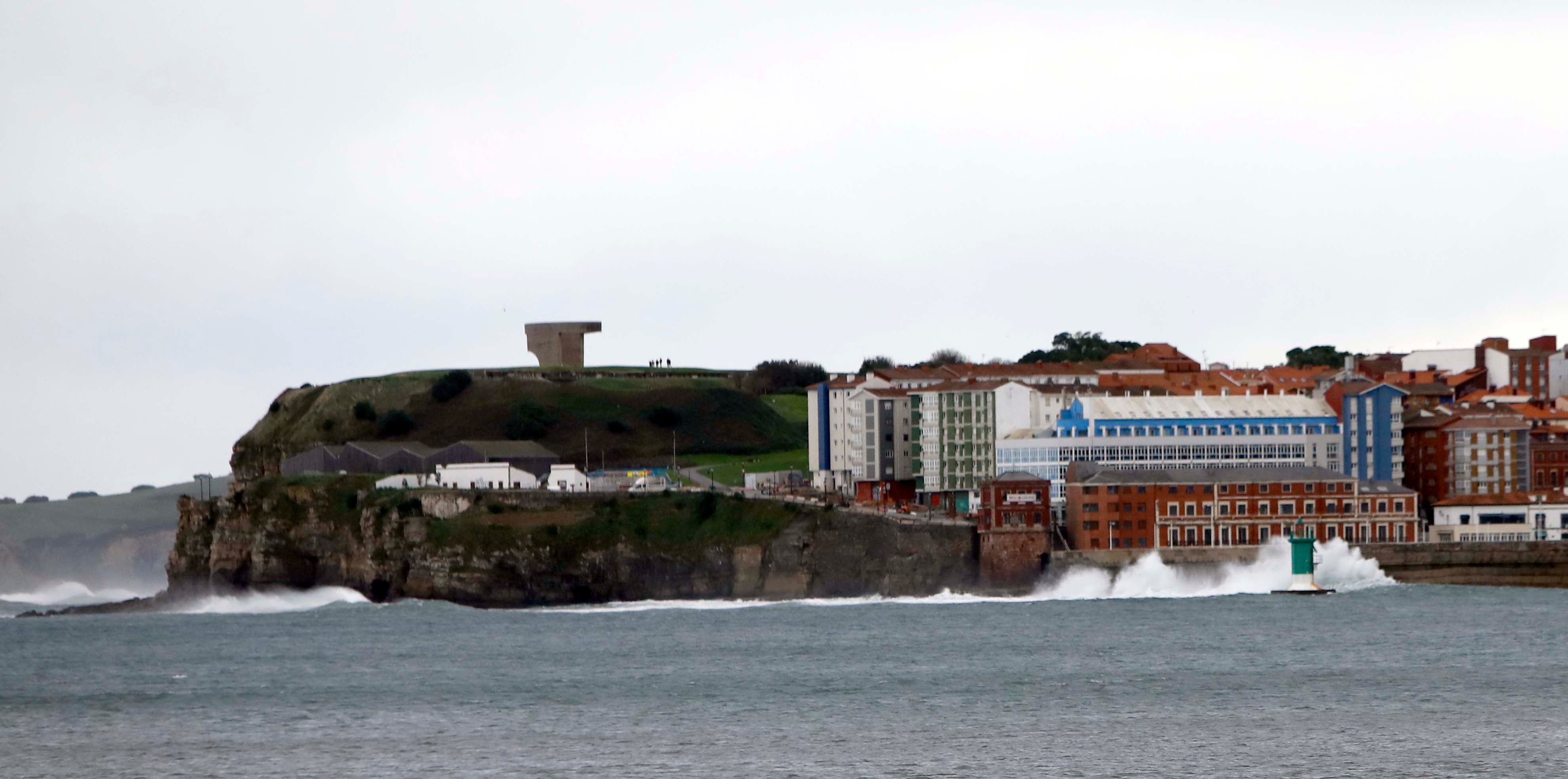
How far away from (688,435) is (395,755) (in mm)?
113194

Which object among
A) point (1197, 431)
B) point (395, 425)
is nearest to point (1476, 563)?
point (1197, 431)

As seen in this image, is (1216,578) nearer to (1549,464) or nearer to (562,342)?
(1549,464)

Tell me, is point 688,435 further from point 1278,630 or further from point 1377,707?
point 1377,707

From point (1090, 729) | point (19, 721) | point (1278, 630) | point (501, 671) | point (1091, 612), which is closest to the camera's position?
point (1090, 729)

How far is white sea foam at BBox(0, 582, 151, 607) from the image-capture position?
591ft

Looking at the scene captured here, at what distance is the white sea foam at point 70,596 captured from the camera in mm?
180000

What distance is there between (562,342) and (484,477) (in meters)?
53.2

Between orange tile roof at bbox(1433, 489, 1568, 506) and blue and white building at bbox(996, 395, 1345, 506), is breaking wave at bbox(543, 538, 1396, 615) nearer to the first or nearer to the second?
blue and white building at bbox(996, 395, 1345, 506)

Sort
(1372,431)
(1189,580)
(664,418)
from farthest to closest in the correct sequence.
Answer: (664,418), (1372,431), (1189,580)

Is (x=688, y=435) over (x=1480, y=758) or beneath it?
over

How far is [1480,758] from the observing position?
60.3 metres

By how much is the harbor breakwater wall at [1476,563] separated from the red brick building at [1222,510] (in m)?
1.70

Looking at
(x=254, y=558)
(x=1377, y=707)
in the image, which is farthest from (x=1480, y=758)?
(x=254, y=558)

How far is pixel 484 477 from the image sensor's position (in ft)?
475
